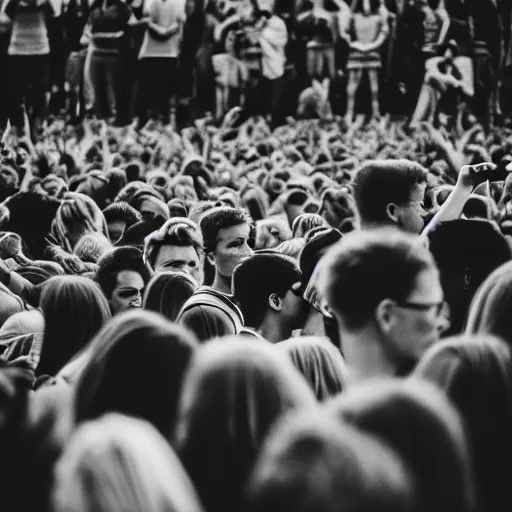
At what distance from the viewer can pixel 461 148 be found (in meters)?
17.8

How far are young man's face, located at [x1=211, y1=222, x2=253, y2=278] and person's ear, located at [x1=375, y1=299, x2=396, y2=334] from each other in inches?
98.1

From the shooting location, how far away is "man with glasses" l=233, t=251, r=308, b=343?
4.93 meters

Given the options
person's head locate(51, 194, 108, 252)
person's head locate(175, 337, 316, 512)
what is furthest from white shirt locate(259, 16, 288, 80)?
person's head locate(175, 337, 316, 512)

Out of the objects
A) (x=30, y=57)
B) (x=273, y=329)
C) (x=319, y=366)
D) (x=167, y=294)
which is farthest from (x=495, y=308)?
(x=30, y=57)

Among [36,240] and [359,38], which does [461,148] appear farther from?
[36,240]

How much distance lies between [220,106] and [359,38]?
2795 mm

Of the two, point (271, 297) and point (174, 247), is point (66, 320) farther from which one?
point (174, 247)

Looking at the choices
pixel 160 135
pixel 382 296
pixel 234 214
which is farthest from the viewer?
pixel 160 135

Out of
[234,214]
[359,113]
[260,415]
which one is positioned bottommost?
[359,113]

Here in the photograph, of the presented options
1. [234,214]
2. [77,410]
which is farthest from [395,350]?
[234,214]

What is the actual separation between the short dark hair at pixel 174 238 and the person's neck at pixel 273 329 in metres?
1.23

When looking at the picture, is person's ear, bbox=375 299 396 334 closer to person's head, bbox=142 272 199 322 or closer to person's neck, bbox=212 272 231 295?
person's head, bbox=142 272 199 322

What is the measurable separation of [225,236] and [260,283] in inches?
38.7

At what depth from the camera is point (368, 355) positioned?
325 cm
